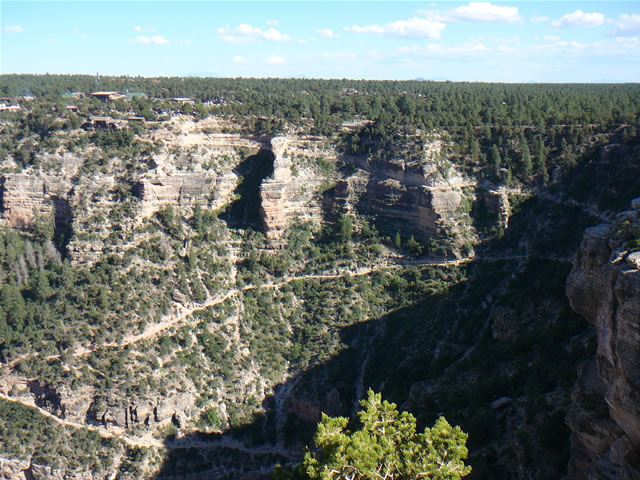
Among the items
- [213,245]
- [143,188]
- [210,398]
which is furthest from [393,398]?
[143,188]

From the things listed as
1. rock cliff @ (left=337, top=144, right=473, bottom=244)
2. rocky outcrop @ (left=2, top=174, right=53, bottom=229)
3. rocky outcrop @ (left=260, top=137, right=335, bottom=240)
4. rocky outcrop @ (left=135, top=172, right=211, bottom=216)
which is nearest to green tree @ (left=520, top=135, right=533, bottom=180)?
rock cliff @ (left=337, top=144, right=473, bottom=244)

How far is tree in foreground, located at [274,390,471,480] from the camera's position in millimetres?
24281

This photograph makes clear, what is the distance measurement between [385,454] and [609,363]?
1040 cm

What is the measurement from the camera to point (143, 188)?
66375 mm

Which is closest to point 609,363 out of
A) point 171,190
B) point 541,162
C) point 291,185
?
point 541,162

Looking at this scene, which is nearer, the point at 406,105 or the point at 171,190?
the point at 171,190

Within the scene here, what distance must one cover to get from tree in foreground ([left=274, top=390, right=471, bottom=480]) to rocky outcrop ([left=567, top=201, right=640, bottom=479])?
585cm

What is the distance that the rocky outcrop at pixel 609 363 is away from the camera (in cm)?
2156

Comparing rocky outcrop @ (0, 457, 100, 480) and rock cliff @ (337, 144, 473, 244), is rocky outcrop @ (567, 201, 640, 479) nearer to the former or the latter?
rock cliff @ (337, 144, 473, 244)

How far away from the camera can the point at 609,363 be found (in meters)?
25.1

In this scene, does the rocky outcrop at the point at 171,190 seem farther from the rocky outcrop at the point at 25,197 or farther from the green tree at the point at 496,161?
the green tree at the point at 496,161

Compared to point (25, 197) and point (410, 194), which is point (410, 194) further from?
point (25, 197)

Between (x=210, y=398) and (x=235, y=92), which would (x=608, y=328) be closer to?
(x=210, y=398)

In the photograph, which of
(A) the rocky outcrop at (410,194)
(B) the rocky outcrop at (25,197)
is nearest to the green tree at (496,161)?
(A) the rocky outcrop at (410,194)
